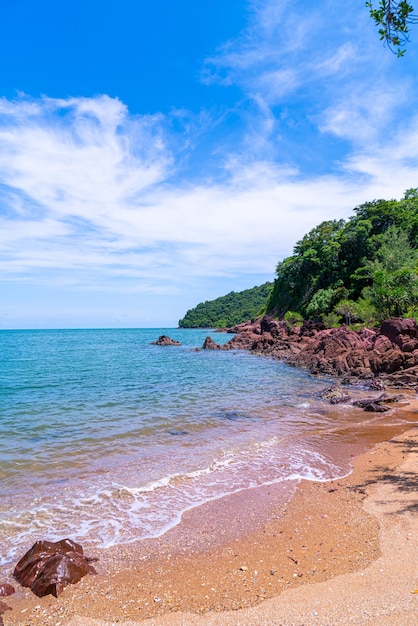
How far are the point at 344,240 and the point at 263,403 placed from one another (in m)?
47.4

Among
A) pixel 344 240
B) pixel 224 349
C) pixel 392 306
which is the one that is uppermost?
pixel 344 240

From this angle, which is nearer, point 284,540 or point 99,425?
point 284,540

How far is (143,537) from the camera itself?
622 cm

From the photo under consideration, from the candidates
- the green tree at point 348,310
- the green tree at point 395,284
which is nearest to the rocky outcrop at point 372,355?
the green tree at point 395,284

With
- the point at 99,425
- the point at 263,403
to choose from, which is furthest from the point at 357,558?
the point at 263,403

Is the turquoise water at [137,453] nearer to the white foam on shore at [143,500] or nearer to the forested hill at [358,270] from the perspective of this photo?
the white foam on shore at [143,500]

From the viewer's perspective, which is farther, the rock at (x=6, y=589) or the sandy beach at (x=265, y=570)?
the rock at (x=6, y=589)

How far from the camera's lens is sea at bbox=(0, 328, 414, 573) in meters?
6.93

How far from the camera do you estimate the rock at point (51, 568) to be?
4754 millimetres

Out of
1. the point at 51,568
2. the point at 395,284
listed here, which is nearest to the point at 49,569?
the point at 51,568

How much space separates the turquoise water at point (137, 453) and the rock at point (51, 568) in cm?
59

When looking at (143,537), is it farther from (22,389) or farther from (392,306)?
(392,306)

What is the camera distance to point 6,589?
4781 millimetres

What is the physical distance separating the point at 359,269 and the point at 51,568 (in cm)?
5407
